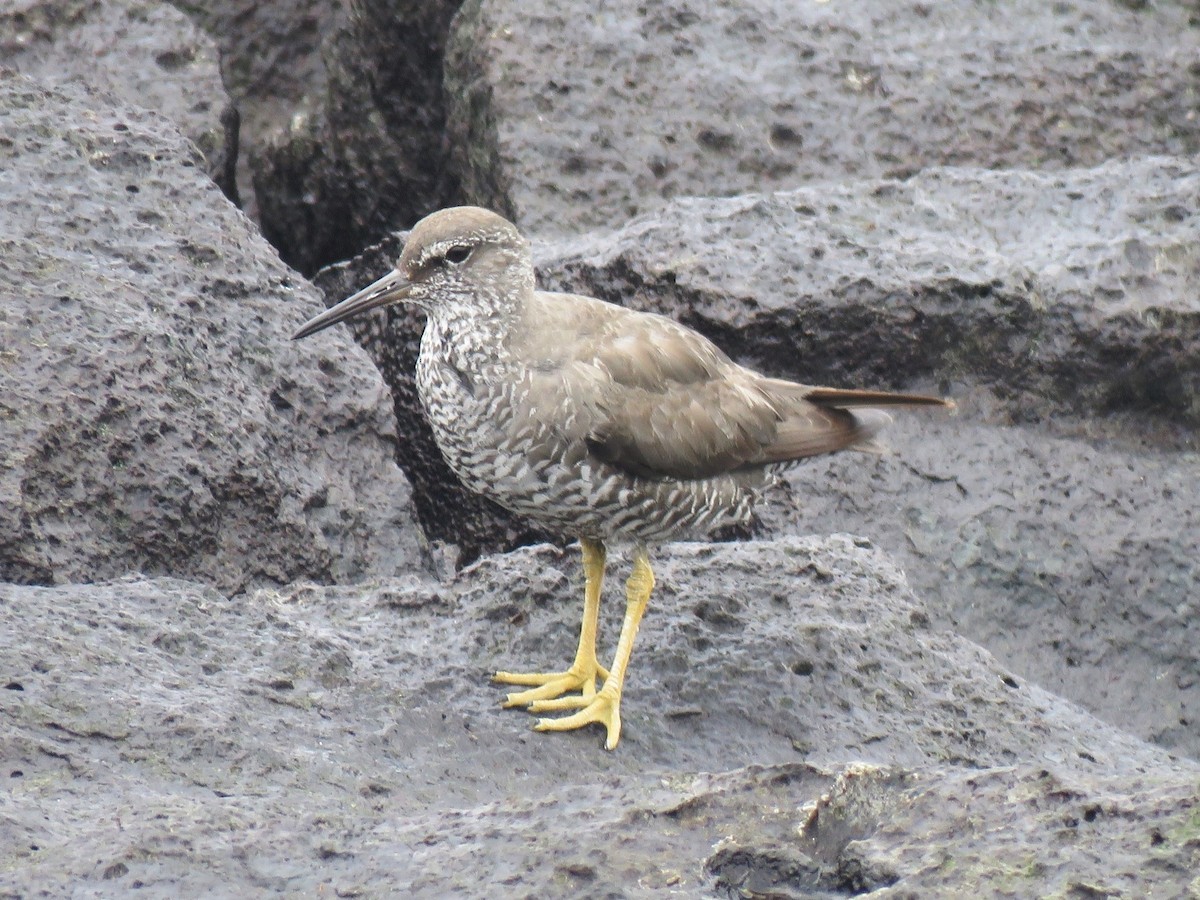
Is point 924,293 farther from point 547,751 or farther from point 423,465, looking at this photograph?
point 547,751

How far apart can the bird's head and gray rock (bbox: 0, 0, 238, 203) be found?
3.05 m

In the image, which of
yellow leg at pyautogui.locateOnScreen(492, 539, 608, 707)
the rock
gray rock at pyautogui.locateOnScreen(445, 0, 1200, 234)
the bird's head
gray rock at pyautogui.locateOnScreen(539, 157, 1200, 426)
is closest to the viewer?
yellow leg at pyautogui.locateOnScreen(492, 539, 608, 707)

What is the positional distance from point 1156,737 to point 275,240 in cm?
581

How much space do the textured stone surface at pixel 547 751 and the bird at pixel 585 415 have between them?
10.0 inches

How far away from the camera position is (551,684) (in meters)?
5.32

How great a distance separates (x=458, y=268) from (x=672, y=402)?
0.90 meters

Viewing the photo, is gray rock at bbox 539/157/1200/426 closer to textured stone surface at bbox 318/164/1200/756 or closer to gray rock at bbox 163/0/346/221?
textured stone surface at bbox 318/164/1200/756

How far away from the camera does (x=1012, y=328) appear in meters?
7.00

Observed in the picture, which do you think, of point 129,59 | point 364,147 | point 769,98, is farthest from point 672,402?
point 129,59

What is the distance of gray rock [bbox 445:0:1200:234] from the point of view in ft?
26.8

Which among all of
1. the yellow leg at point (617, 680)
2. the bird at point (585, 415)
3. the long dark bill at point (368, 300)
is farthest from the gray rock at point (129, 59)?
the yellow leg at point (617, 680)

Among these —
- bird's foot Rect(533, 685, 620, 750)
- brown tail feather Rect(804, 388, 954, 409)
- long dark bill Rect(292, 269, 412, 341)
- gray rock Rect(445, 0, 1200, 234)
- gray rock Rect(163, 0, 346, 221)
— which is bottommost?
bird's foot Rect(533, 685, 620, 750)

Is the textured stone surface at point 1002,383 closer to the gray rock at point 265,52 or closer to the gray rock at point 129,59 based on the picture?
the gray rock at point 129,59

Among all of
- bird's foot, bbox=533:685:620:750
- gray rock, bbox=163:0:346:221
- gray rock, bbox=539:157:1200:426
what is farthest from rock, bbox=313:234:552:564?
gray rock, bbox=163:0:346:221
